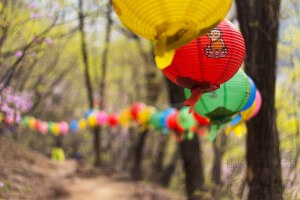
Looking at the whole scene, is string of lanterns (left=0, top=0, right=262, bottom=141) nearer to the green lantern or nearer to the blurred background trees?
the green lantern

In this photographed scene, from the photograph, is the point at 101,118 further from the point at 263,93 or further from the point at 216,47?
the point at 216,47

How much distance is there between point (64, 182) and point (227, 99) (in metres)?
8.55

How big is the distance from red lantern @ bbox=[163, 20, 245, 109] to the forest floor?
18.5 feet

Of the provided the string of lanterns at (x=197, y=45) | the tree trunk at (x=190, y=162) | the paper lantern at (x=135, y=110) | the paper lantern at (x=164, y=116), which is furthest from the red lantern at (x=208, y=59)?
the paper lantern at (x=135, y=110)

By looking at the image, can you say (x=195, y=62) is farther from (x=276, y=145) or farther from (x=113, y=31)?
(x=113, y=31)

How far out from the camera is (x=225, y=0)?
114 inches

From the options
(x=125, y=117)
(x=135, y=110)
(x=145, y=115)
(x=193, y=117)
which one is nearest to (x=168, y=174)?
(x=125, y=117)

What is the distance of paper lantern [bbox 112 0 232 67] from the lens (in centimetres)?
288

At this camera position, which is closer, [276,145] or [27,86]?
[276,145]

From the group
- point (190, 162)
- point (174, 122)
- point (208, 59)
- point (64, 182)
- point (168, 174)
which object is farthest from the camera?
point (168, 174)

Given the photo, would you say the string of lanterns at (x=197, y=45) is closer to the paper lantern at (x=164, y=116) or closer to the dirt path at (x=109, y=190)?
the paper lantern at (x=164, y=116)

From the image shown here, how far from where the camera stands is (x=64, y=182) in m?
11.8

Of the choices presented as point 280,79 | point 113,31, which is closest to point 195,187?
point 280,79

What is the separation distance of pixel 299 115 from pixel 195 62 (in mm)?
6200
